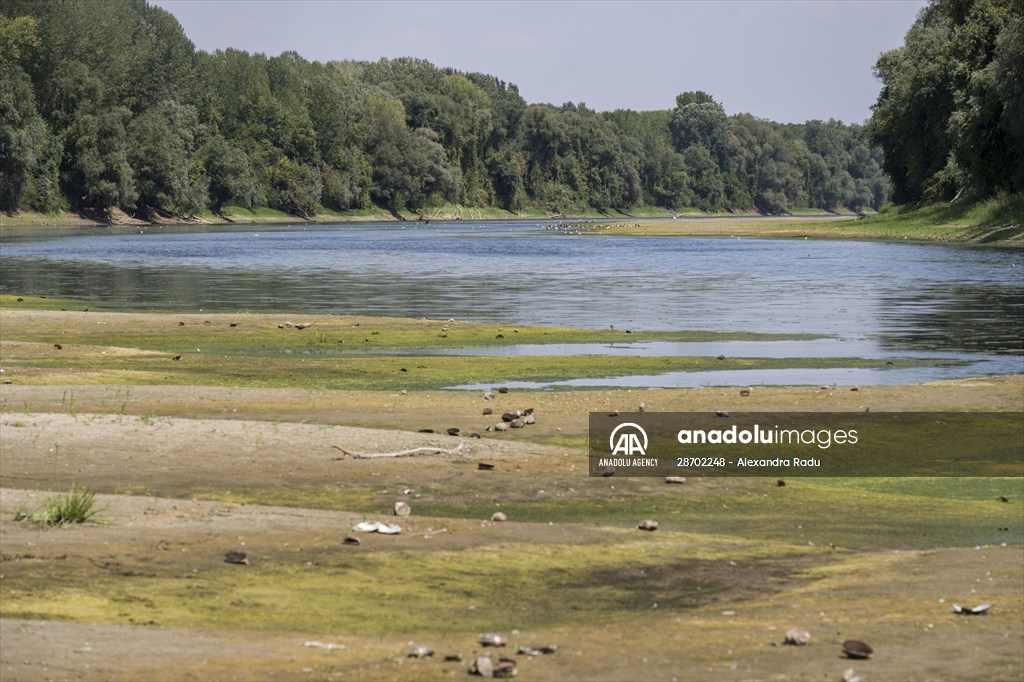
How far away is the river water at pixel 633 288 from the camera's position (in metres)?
46.2

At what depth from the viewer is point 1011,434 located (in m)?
27.2

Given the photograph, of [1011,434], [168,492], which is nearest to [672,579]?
[168,492]

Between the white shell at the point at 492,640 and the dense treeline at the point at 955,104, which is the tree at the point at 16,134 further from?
the white shell at the point at 492,640

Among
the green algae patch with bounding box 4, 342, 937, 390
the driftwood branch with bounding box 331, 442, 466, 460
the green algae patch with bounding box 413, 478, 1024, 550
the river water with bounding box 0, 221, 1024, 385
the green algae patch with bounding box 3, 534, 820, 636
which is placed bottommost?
the river water with bounding box 0, 221, 1024, 385

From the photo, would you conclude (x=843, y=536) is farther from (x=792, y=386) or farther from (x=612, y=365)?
(x=612, y=365)

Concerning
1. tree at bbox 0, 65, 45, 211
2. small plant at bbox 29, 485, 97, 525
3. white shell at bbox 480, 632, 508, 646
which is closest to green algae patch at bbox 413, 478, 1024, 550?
small plant at bbox 29, 485, 97, 525

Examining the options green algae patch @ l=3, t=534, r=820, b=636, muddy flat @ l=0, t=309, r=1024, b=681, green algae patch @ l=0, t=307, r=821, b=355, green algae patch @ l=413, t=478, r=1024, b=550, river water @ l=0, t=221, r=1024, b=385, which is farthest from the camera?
river water @ l=0, t=221, r=1024, b=385

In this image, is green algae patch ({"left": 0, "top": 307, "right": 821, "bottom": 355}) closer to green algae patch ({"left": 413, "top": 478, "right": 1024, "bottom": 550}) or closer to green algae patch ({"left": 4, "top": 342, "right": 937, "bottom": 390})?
green algae patch ({"left": 4, "top": 342, "right": 937, "bottom": 390})

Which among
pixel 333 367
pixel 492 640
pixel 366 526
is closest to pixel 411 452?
pixel 366 526

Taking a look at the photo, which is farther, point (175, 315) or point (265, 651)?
point (175, 315)

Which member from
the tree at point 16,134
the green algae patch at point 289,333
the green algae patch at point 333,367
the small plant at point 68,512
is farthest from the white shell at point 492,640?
the tree at point 16,134

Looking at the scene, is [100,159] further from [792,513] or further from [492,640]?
[492,640]

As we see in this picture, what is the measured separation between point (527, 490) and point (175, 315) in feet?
115

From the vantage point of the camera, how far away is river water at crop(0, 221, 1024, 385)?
46.2m
